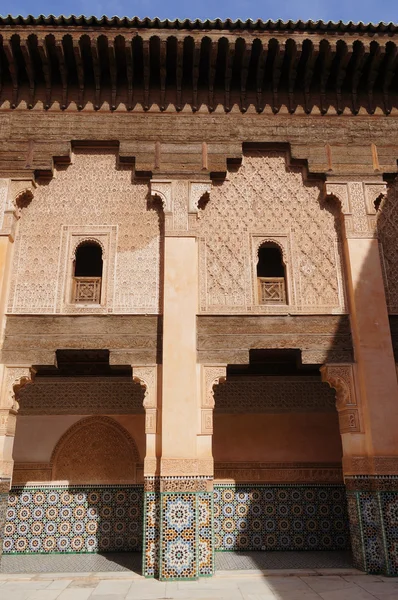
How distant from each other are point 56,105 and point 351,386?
5184 millimetres

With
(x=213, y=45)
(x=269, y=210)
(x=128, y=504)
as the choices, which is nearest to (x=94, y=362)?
(x=128, y=504)

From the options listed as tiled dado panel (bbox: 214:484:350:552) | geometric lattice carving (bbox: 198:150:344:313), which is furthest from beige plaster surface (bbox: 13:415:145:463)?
geometric lattice carving (bbox: 198:150:344:313)

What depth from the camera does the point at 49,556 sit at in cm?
634

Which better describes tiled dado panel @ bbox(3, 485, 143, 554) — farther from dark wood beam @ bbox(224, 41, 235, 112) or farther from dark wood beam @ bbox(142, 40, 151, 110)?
dark wood beam @ bbox(224, 41, 235, 112)

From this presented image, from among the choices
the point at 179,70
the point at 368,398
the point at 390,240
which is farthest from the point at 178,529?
the point at 179,70

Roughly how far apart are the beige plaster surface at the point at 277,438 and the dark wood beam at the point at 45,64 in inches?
197

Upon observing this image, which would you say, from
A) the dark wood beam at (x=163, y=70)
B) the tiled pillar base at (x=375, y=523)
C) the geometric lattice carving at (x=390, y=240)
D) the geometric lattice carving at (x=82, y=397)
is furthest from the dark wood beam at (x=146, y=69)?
the tiled pillar base at (x=375, y=523)

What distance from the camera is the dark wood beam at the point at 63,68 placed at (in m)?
6.28

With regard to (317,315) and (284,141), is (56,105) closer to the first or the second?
(284,141)

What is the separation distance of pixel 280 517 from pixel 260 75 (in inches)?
233

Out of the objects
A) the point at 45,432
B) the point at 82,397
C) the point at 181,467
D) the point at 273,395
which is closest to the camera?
the point at 181,467

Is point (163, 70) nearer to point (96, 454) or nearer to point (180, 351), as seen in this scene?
point (180, 351)

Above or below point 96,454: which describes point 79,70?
above

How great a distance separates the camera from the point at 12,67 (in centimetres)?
648
